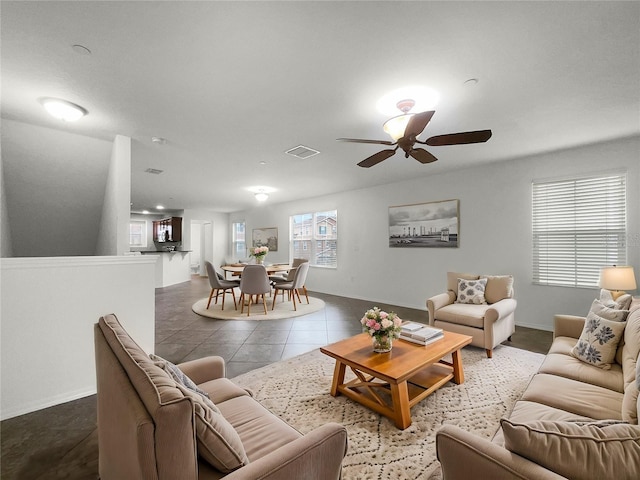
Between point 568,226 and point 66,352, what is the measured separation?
19.2 feet

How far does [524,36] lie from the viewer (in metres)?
1.67

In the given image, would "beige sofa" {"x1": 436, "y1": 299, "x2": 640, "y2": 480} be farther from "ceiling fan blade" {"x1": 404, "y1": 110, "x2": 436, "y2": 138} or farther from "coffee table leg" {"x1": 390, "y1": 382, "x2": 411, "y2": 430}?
"ceiling fan blade" {"x1": 404, "y1": 110, "x2": 436, "y2": 138}

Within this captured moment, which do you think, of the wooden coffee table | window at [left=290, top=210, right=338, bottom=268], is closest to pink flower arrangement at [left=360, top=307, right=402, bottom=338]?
the wooden coffee table

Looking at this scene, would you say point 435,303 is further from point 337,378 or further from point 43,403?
point 43,403

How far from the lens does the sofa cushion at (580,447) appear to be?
770 mm

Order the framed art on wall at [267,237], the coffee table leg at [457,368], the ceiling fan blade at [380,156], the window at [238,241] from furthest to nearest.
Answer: the window at [238,241] → the framed art on wall at [267,237] → the ceiling fan blade at [380,156] → the coffee table leg at [457,368]

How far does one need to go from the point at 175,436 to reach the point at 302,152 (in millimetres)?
3477

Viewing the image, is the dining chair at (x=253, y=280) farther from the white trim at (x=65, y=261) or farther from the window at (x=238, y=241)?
the window at (x=238, y=241)

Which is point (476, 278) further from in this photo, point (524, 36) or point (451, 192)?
point (524, 36)

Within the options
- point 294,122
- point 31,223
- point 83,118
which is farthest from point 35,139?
point 294,122

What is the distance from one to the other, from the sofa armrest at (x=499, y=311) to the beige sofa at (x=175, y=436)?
263cm

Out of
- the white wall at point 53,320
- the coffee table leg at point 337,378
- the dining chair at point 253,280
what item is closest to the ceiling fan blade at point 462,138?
A: the coffee table leg at point 337,378

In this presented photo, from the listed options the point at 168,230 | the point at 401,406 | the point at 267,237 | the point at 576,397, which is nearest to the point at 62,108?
the point at 401,406

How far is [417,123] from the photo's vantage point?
2.15 metres
